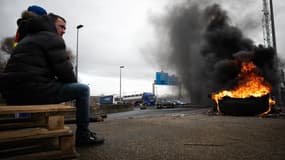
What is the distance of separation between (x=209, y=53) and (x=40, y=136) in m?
20.0

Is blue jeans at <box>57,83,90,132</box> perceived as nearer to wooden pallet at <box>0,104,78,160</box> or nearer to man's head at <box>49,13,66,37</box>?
wooden pallet at <box>0,104,78,160</box>

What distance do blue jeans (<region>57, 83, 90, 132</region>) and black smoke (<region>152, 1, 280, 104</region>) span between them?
1317 cm

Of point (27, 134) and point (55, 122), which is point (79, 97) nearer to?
point (55, 122)

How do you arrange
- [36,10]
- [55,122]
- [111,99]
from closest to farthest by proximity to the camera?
[55,122]
[36,10]
[111,99]

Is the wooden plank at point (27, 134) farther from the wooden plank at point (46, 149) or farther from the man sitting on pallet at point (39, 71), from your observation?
the man sitting on pallet at point (39, 71)

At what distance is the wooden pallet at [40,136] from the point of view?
144 centimetres

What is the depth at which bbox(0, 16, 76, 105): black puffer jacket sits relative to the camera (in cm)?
182

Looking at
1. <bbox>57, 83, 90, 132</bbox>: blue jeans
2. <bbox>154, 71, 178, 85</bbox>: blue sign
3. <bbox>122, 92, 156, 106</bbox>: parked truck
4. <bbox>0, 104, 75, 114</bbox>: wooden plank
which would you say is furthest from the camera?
<bbox>122, 92, 156, 106</bbox>: parked truck

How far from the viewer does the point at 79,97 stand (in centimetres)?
224

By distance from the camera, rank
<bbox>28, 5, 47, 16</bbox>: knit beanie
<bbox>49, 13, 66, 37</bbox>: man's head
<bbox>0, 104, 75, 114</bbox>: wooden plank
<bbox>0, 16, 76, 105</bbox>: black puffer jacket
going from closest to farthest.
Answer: <bbox>0, 104, 75, 114</bbox>: wooden plank
<bbox>0, 16, 76, 105</bbox>: black puffer jacket
<bbox>28, 5, 47, 16</bbox>: knit beanie
<bbox>49, 13, 66, 37</bbox>: man's head

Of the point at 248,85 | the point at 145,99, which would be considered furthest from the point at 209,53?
the point at 145,99

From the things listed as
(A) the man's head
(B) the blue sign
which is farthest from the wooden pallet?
(B) the blue sign

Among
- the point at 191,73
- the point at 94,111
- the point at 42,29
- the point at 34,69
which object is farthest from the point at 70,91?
the point at 191,73

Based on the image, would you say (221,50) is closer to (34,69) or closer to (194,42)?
(194,42)
